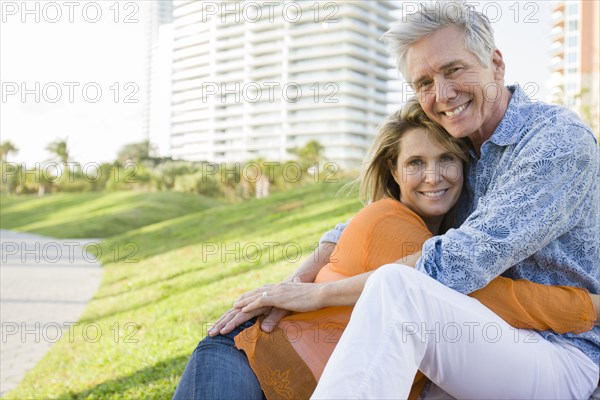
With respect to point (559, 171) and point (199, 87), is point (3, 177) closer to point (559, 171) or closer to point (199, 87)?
point (559, 171)

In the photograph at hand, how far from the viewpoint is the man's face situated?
6.37 ft

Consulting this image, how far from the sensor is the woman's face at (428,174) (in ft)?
7.03

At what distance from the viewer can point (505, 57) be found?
212cm

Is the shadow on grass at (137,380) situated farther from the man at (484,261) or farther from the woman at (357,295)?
the man at (484,261)

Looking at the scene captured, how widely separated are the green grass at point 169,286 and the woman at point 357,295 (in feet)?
6.29

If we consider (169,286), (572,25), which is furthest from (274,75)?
(169,286)

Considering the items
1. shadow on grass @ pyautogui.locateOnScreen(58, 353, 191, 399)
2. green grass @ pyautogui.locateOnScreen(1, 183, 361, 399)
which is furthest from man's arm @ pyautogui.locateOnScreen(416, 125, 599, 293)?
shadow on grass @ pyautogui.locateOnScreen(58, 353, 191, 399)

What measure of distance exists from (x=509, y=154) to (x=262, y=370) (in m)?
1.06

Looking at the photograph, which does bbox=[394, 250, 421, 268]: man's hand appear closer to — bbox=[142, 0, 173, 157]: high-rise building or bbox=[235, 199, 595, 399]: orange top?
bbox=[235, 199, 595, 399]: orange top

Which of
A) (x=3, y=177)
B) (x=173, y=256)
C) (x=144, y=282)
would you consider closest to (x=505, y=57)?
(x=144, y=282)

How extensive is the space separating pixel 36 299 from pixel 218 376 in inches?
306

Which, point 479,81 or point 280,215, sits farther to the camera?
point 280,215

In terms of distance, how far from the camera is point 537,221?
1655 millimetres

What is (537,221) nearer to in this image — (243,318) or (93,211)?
(243,318)
